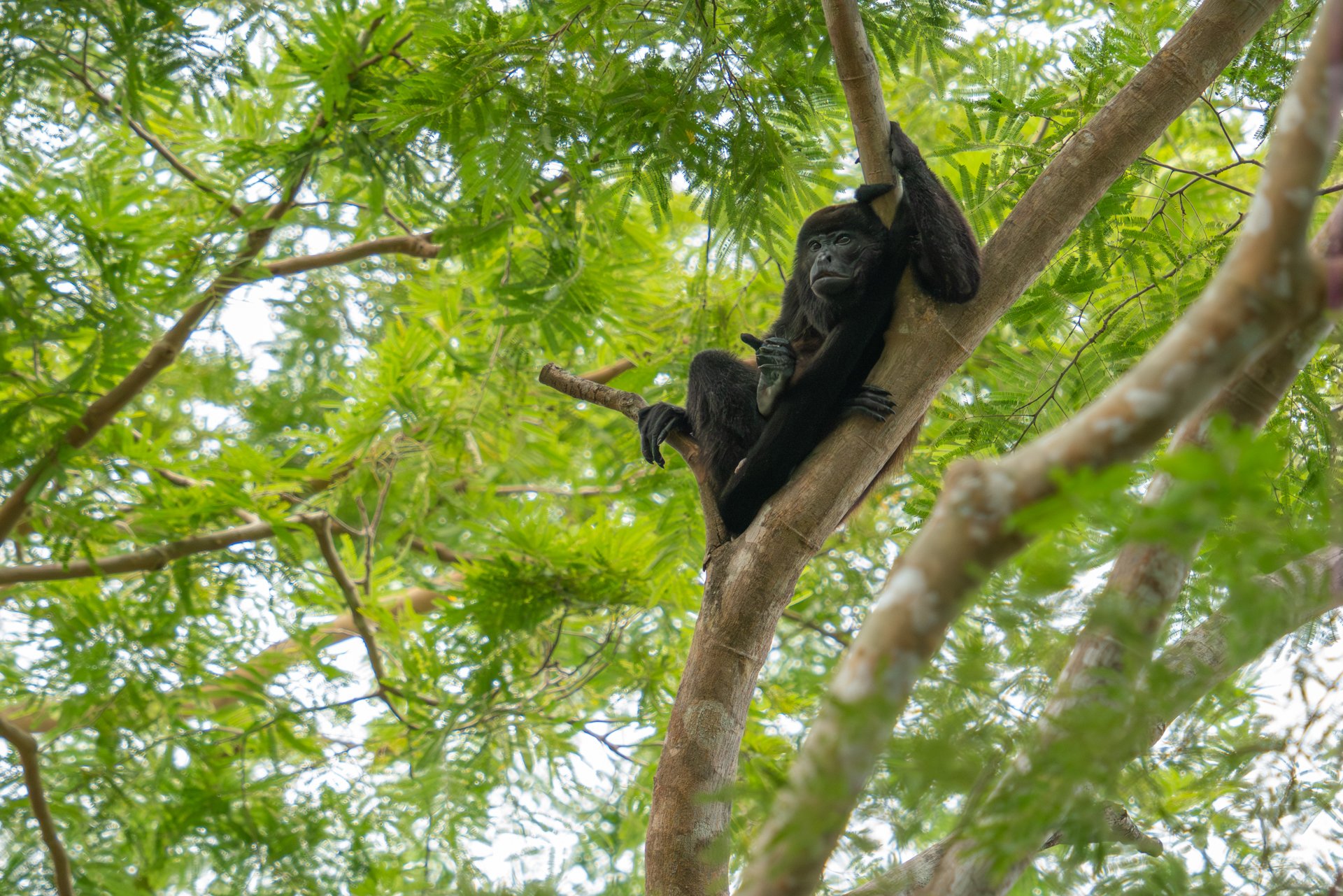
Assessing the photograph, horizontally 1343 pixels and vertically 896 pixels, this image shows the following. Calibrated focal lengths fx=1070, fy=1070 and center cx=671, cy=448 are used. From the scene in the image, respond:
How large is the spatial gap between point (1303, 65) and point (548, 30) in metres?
2.88

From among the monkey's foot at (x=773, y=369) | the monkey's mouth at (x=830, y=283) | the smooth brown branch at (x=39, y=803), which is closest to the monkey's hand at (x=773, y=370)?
the monkey's foot at (x=773, y=369)

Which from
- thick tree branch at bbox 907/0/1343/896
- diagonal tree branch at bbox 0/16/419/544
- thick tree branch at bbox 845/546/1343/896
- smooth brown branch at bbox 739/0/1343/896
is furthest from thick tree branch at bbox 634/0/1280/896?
diagonal tree branch at bbox 0/16/419/544

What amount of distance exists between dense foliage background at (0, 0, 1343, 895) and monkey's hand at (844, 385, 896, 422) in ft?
2.08

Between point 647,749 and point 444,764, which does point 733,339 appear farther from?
point 444,764

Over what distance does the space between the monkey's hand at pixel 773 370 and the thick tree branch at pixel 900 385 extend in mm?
612

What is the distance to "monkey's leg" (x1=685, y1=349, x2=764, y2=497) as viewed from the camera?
381 centimetres

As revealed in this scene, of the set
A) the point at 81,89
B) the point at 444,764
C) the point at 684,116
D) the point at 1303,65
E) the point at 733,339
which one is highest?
the point at 81,89

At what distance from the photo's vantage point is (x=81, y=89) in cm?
576

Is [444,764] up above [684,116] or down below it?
below

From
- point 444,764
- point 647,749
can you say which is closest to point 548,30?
point 444,764

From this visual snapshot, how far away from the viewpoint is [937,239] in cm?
300

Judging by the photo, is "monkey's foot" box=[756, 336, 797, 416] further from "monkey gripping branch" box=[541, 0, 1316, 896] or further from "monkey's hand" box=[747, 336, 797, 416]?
"monkey gripping branch" box=[541, 0, 1316, 896]

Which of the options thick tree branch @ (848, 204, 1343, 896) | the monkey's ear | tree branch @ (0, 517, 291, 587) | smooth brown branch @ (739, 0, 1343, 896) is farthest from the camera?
tree branch @ (0, 517, 291, 587)

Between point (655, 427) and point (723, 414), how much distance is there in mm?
249
